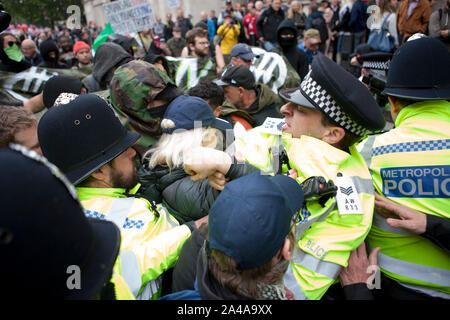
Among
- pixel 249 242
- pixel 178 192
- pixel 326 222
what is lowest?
pixel 178 192

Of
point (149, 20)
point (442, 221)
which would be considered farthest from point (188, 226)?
point (149, 20)

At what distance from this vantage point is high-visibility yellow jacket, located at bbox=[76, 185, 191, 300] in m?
1.48

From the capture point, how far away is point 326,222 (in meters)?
1.53

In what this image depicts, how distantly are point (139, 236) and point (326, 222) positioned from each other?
98 centimetres

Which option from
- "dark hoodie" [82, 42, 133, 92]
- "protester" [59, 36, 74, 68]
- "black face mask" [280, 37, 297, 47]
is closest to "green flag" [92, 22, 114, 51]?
"protester" [59, 36, 74, 68]

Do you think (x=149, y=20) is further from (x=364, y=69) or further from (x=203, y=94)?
(x=364, y=69)

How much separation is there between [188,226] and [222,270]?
2.10ft

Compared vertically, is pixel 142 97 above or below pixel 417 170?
above

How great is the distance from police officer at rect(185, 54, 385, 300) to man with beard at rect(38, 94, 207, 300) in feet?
1.31

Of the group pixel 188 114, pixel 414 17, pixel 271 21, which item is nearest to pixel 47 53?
pixel 271 21

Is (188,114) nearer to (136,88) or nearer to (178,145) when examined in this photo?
(178,145)

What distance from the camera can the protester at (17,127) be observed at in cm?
226

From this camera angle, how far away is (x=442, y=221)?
1.56 meters

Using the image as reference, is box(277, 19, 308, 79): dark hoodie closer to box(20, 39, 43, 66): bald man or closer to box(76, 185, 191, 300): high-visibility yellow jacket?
box(76, 185, 191, 300): high-visibility yellow jacket
